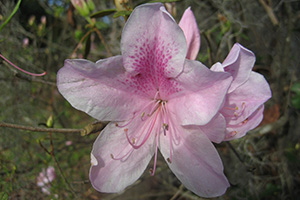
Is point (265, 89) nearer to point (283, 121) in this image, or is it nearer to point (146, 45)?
point (146, 45)

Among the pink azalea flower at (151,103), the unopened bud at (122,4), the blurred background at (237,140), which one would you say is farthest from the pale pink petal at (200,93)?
the blurred background at (237,140)

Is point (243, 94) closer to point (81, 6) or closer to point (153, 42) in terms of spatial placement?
point (153, 42)

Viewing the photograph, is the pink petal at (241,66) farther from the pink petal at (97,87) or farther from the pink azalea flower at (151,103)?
the pink petal at (97,87)

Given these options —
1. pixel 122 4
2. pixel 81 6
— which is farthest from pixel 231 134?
pixel 81 6

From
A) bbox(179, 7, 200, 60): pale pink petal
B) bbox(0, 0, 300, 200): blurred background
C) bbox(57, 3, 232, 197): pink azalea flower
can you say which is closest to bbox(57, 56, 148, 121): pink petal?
bbox(57, 3, 232, 197): pink azalea flower

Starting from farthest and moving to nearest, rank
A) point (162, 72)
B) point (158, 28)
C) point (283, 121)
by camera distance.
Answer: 1. point (283, 121)
2. point (162, 72)
3. point (158, 28)

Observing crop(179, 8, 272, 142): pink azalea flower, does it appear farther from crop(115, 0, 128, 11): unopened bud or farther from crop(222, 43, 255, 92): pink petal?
crop(115, 0, 128, 11): unopened bud

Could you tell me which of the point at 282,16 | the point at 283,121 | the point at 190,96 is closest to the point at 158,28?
the point at 190,96
